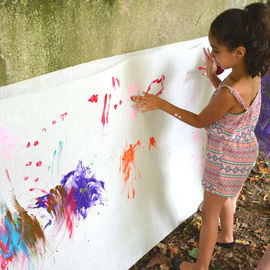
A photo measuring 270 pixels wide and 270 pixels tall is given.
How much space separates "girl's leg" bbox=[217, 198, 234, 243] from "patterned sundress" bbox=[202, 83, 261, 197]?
50 centimetres

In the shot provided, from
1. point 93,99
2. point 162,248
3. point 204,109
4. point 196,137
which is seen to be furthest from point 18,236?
point 196,137

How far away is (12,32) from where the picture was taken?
1.24m

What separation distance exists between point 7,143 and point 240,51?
118cm

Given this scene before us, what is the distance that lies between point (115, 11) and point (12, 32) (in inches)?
22.5

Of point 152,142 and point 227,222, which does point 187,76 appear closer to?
point 152,142

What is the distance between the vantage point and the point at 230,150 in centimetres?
192

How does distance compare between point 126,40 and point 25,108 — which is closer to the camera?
point 25,108

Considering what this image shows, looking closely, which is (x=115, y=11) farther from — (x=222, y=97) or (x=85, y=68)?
(x=222, y=97)

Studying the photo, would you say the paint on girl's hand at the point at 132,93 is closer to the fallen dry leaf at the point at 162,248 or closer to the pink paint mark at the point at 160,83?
the pink paint mark at the point at 160,83

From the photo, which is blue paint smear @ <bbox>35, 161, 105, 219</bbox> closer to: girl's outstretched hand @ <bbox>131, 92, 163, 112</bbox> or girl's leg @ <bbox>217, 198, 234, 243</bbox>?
girl's outstretched hand @ <bbox>131, 92, 163, 112</bbox>

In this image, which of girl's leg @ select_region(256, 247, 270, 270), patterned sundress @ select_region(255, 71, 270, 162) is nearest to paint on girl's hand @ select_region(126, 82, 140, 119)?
girl's leg @ select_region(256, 247, 270, 270)

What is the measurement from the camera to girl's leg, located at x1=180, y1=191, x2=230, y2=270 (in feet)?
6.77

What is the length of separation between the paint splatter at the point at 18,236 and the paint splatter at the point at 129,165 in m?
0.58

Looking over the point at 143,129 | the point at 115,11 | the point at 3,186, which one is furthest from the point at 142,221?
the point at 115,11
